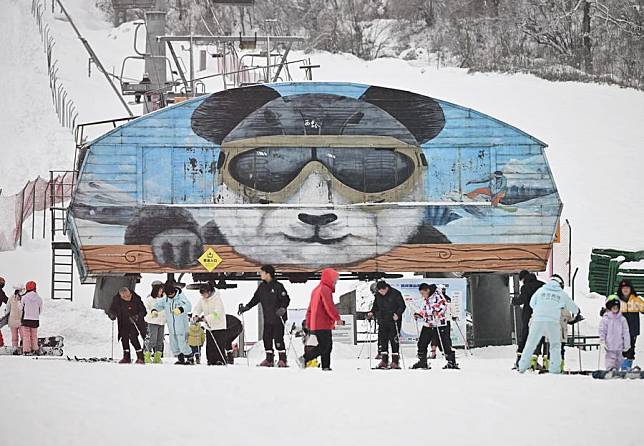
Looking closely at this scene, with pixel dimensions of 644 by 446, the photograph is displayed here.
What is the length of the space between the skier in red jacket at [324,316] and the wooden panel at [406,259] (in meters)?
6.68

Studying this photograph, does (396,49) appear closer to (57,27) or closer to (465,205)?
(57,27)

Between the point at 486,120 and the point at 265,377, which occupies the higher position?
the point at 486,120

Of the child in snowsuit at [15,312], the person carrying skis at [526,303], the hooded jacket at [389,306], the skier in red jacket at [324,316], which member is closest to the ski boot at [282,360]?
the skier in red jacket at [324,316]

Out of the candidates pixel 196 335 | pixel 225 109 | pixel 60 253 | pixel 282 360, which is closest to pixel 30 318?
pixel 196 335

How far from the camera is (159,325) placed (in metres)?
19.8

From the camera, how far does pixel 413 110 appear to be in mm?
23125

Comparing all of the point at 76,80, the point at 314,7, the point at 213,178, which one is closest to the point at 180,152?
the point at 213,178

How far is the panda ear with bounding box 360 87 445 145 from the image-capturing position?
2305 cm

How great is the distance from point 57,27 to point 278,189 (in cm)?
4627

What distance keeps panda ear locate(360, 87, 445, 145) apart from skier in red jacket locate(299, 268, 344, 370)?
727 centimetres

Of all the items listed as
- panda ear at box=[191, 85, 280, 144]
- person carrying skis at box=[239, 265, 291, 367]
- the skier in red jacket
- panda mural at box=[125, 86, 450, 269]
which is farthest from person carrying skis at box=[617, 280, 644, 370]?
panda ear at box=[191, 85, 280, 144]

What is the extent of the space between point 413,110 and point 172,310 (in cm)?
661

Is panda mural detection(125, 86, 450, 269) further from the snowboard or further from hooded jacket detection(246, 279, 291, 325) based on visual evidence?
the snowboard

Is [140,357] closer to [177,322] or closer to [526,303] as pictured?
[177,322]
